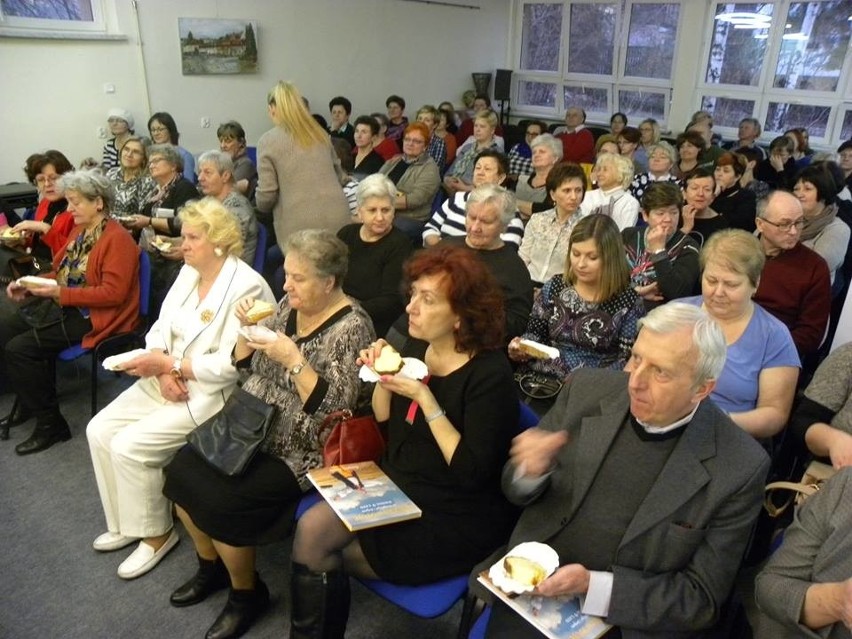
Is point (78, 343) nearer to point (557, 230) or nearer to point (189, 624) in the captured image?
point (189, 624)

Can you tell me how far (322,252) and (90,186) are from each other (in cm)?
170

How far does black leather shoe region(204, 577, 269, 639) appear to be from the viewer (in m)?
2.19

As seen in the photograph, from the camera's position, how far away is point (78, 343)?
3.29m

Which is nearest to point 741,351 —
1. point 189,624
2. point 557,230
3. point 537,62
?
point 557,230

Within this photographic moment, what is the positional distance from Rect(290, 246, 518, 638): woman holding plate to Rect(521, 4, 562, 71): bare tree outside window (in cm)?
967

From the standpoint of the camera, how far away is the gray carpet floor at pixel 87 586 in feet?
7.41

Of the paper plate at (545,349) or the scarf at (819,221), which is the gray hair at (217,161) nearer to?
the paper plate at (545,349)

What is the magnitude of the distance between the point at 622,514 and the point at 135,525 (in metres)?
1.92

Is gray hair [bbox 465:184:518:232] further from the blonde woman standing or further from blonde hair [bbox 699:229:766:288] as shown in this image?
the blonde woman standing

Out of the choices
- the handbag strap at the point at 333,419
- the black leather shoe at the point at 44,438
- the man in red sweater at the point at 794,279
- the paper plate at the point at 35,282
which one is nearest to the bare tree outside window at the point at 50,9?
the paper plate at the point at 35,282

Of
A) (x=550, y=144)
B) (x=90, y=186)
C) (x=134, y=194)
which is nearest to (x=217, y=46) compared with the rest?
(x=134, y=194)

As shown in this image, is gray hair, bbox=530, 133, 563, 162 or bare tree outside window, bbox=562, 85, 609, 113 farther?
bare tree outside window, bbox=562, 85, 609, 113

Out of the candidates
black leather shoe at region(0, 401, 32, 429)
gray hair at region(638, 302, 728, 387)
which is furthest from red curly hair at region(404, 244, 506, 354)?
black leather shoe at region(0, 401, 32, 429)

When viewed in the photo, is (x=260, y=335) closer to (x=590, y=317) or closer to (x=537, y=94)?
(x=590, y=317)
